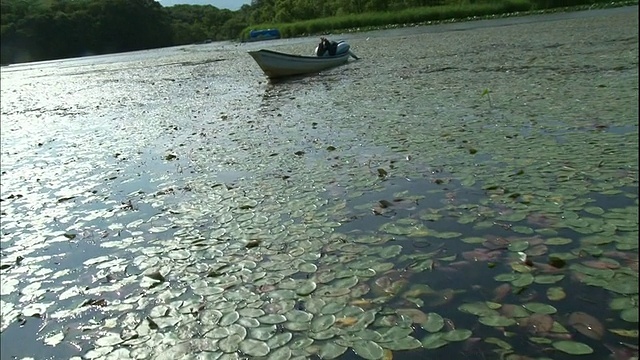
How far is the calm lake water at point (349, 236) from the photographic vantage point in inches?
106

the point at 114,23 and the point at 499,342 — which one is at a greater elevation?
the point at 114,23

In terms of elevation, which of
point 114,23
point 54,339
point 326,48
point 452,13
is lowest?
point 54,339

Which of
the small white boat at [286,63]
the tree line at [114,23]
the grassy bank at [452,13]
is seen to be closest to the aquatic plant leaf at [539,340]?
the small white boat at [286,63]

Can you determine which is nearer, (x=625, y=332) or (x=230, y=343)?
(x=625, y=332)

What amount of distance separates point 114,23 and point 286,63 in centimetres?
7591

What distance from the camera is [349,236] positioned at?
391 cm

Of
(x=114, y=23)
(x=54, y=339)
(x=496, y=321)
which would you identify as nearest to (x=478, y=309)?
(x=496, y=321)

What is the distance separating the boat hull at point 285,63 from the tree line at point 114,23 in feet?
87.9

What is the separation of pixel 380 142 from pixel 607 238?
3.48m

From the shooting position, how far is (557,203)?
12.8 ft

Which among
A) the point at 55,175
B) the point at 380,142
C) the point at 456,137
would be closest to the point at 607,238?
the point at 456,137

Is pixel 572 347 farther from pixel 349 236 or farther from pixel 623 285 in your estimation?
pixel 349 236

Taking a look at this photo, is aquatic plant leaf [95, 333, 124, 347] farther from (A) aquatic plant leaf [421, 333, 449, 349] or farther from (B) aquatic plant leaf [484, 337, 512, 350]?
(B) aquatic plant leaf [484, 337, 512, 350]

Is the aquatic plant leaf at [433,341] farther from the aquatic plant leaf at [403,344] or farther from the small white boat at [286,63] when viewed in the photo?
the small white boat at [286,63]
